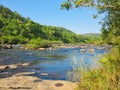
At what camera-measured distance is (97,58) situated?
1284cm

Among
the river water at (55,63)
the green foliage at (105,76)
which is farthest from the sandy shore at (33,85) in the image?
the green foliage at (105,76)

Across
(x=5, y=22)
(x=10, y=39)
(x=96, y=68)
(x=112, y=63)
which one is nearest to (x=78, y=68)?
(x=96, y=68)

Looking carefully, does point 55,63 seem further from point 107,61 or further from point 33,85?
point 107,61

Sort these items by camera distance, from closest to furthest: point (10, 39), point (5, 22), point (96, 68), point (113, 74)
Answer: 1. point (113, 74)
2. point (96, 68)
3. point (10, 39)
4. point (5, 22)

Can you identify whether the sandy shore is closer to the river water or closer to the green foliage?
the river water

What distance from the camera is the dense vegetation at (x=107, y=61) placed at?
33.6 feet

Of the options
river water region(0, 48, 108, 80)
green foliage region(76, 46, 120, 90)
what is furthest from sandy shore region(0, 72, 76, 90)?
green foliage region(76, 46, 120, 90)

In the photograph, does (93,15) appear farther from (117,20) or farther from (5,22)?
(5,22)

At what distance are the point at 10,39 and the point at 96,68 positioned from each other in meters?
105

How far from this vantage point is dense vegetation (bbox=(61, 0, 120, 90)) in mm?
10242

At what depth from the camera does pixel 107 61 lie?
38.9 ft

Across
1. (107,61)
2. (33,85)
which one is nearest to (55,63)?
(33,85)

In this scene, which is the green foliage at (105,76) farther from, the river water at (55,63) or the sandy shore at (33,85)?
the sandy shore at (33,85)

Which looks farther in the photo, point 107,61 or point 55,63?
point 55,63
